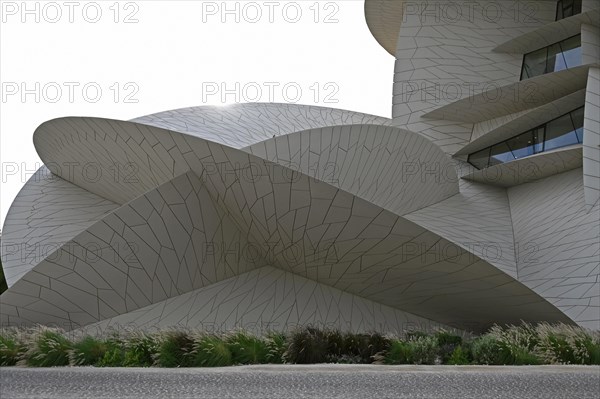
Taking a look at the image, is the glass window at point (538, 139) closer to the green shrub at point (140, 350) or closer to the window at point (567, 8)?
the window at point (567, 8)

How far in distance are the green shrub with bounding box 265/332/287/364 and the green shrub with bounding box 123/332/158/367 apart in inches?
80.9

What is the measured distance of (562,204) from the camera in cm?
1970

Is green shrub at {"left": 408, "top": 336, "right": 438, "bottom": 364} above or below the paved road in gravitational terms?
below

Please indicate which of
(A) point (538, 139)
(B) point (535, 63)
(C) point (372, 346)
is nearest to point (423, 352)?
(C) point (372, 346)

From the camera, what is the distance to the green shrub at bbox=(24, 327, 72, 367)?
970 centimetres

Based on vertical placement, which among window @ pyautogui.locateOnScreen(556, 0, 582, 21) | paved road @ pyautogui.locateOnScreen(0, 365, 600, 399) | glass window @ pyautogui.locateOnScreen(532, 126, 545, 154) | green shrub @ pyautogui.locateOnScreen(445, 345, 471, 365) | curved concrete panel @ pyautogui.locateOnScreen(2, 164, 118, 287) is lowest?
green shrub @ pyautogui.locateOnScreen(445, 345, 471, 365)

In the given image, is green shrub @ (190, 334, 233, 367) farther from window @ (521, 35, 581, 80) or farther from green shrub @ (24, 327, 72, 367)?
window @ (521, 35, 581, 80)

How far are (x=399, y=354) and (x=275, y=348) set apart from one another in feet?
8.41

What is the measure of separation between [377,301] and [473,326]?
3.32 m

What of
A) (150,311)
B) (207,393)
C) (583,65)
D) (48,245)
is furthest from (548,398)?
(583,65)

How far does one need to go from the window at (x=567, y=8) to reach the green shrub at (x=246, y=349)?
23.2 m

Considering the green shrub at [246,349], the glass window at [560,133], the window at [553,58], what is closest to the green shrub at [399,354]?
the green shrub at [246,349]

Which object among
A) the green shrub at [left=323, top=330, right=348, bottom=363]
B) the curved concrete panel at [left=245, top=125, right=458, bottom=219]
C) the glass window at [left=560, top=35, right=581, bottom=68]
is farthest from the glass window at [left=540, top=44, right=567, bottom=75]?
the green shrub at [left=323, top=330, right=348, bottom=363]

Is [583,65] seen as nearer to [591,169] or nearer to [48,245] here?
[591,169]
